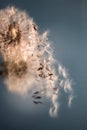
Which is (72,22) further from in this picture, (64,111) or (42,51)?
(64,111)

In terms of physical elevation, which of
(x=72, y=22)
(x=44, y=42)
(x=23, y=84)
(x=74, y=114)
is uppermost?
(x=72, y=22)

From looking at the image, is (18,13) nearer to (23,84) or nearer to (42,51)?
(42,51)

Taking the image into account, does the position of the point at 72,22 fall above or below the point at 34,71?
above

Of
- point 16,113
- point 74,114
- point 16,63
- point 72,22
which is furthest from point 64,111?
point 72,22

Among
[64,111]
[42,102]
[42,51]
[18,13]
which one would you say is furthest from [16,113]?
[18,13]

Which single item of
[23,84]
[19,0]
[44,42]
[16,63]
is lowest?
[23,84]

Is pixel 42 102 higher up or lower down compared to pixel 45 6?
lower down
